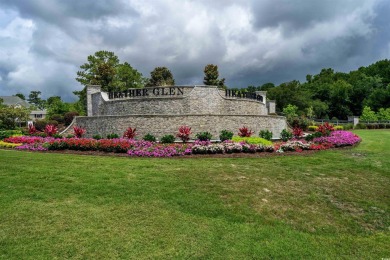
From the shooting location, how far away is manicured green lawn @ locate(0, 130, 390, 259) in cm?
511

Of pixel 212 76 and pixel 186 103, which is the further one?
pixel 212 76

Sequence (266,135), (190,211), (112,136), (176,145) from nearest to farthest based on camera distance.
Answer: (190,211) < (176,145) < (112,136) < (266,135)

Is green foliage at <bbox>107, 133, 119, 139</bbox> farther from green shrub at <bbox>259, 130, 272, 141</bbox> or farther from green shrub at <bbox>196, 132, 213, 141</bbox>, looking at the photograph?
green shrub at <bbox>259, 130, 272, 141</bbox>

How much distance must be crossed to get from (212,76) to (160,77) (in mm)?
10827

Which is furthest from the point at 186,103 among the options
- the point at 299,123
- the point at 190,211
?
the point at 299,123

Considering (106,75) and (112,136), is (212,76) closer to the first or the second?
(106,75)

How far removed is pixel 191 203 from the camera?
23.2 ft

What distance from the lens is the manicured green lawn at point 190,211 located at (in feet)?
16.8

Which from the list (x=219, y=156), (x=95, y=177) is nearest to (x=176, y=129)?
(x=219, y=156)

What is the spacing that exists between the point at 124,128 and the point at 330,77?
83429mm

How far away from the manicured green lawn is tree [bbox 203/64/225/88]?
1962 inches

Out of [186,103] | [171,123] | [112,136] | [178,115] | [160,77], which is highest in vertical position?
[160,77]

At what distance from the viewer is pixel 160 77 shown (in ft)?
192

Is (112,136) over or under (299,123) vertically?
under
